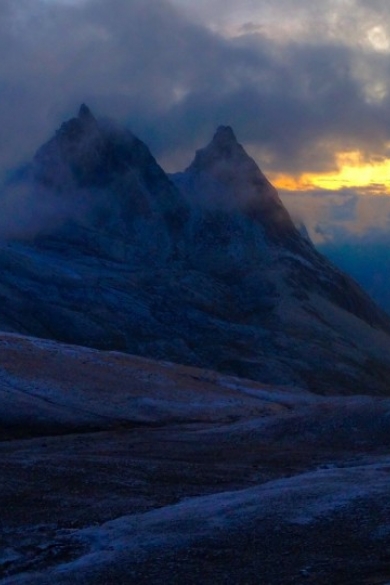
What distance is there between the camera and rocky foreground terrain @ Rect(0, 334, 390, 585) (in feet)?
69.3

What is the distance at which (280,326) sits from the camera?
5458 inches

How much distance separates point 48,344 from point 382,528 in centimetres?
4066

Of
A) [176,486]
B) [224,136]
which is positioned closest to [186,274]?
[224,136]

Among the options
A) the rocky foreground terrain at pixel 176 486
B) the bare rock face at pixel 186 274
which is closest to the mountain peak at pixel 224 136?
the bare rock face at pixel 186 274

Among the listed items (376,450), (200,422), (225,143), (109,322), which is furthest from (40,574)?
(225,143)

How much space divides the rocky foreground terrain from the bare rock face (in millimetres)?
61529

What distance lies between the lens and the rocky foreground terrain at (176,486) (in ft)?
69.3

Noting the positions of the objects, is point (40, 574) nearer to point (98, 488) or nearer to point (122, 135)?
point (98, 488)

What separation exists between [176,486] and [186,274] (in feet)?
378

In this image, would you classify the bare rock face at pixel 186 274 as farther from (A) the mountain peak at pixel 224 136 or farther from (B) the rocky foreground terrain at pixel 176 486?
(B) the rocky foreground terrain at pixel 176 486

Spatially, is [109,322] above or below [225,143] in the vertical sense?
below

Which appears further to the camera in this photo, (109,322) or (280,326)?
(280,326)

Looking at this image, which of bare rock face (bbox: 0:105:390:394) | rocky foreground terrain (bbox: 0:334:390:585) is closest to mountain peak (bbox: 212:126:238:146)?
bare rock face (bbox: 0:105:390:394)

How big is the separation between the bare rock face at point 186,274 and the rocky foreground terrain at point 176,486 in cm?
6153
